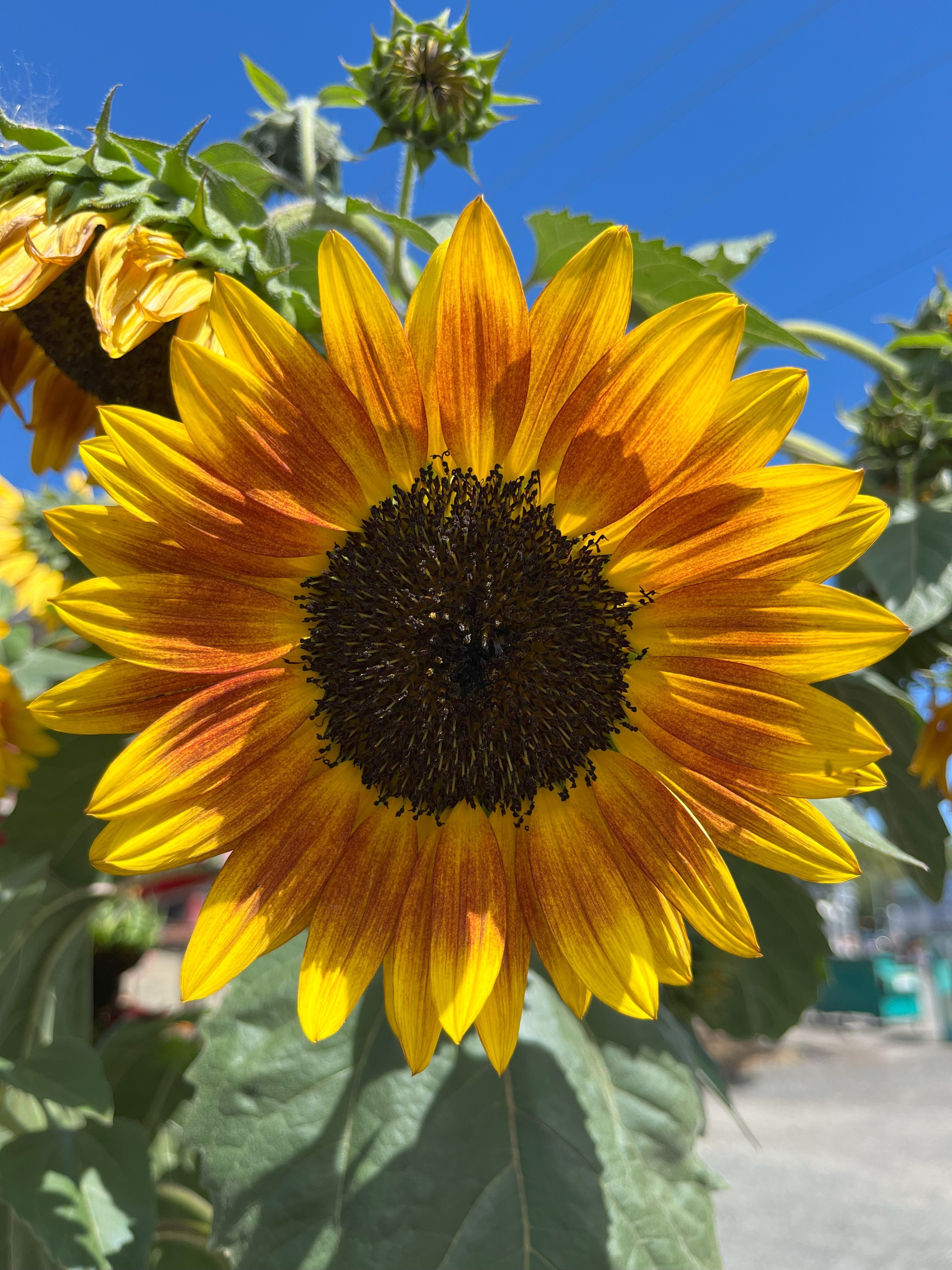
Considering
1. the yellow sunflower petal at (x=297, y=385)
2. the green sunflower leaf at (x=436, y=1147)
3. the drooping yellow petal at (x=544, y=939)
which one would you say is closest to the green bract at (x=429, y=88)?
the yellow sunflower petal at (x=297, y=385)

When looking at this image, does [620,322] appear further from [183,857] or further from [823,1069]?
[823,1069]

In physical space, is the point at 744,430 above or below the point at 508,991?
above

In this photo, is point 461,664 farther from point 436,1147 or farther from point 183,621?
point 436,1147

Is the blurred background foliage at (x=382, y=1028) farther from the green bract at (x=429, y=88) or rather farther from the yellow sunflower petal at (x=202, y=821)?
the yellow sunflower petal at (x=202, y=821)

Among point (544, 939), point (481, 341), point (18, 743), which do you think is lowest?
point (544, 939)

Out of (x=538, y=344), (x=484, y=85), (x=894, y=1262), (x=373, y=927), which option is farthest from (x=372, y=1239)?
(x=894, y=1262)

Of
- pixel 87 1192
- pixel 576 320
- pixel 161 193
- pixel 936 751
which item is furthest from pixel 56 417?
pixel 936 751
